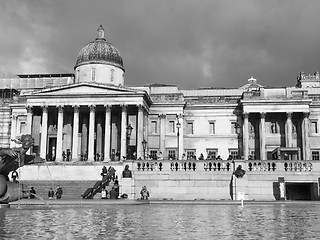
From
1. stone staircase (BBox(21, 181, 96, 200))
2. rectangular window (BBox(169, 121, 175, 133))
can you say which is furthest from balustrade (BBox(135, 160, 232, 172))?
rectangular window (BBox(169, 121, 175, 133))

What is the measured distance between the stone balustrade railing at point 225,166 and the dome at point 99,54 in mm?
25543

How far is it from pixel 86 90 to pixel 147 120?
9.42m

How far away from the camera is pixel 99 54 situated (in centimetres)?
6456

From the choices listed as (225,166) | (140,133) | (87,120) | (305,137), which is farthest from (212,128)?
(225,166)

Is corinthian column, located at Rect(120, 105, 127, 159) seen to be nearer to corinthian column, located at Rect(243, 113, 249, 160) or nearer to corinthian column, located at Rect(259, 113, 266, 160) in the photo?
corinthian column, located at Rect(243, 113, 249, 160)

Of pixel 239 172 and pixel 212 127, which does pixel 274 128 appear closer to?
pixel 212 127

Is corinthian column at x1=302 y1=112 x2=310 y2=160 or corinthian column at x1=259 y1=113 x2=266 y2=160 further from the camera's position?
corinthian column at x1=259 y1=113 x2=266 y2=160

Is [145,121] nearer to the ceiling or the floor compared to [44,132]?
nearer to the ceiling

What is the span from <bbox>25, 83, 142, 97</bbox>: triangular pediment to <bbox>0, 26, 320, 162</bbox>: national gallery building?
12 cm

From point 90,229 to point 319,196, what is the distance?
1155 inches

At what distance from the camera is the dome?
64.3 meters

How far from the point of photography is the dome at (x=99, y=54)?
6431 cm

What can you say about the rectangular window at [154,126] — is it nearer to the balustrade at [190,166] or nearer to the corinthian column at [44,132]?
the corinthian column at [44,132]

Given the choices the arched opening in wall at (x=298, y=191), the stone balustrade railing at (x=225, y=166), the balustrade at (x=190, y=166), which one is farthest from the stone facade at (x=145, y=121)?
the balustrade at (x=190, y=166)
